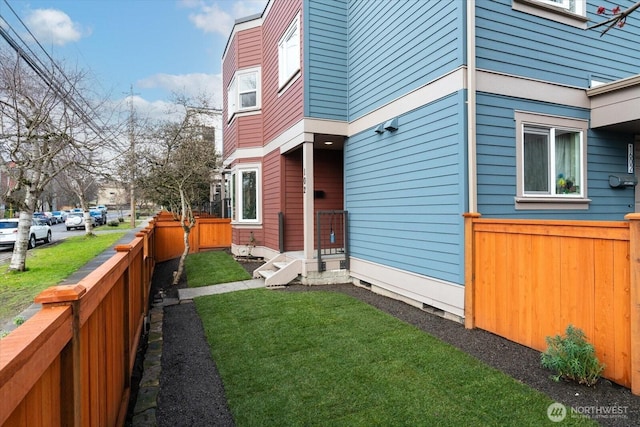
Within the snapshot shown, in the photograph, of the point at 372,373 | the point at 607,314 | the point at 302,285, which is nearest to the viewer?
the point at 607,314

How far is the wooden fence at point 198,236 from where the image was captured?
1259 centimetres

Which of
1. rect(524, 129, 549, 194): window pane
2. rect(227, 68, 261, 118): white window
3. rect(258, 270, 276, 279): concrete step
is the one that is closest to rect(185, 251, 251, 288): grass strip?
rect(258, 270, 276, 279): concrete step

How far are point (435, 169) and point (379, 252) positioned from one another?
6.83ft

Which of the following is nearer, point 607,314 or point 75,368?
point 75,368

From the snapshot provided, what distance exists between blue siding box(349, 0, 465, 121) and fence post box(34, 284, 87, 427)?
16.5ft

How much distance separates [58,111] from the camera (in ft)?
31.9

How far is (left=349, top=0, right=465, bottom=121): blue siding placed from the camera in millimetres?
5008

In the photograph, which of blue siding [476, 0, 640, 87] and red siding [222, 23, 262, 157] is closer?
blue siding [476, 0, 640, 87]

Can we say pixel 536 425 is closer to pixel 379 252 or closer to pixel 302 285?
pixel 379 252

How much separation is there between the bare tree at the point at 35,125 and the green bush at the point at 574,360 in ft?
36.2

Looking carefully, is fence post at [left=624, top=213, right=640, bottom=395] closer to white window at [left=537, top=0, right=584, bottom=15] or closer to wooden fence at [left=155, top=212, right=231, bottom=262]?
white window at [left=537, top=0, right=584, bottom=15]

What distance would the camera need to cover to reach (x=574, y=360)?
3174 mm

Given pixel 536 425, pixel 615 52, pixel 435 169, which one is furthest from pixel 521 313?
pixel 615 52

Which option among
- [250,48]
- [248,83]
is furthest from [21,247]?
[250,48]
